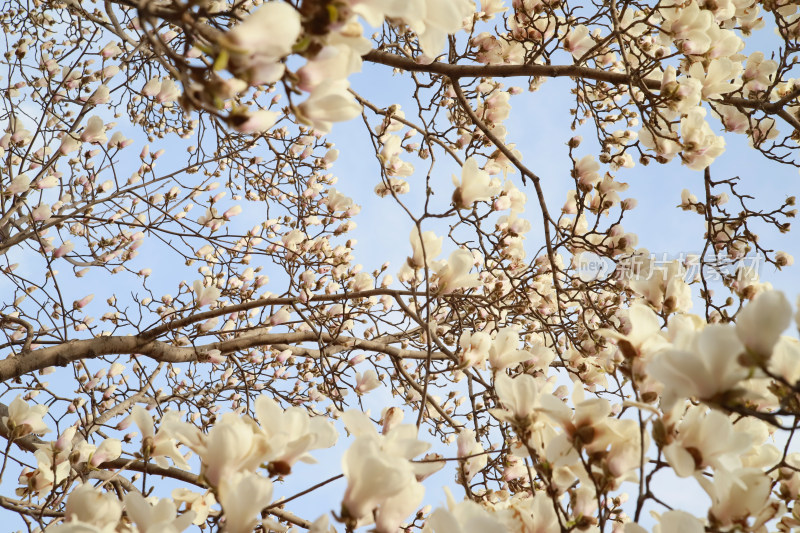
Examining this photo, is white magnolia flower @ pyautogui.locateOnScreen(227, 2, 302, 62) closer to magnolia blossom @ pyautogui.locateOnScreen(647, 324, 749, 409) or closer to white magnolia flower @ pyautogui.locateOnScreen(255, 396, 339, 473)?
white magnolia flower @ pyautogui.locateOnScreen(255, 396, 339, 473)

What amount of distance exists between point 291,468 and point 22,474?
4.17 feet

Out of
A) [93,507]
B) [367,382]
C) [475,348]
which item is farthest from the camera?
[367,382]

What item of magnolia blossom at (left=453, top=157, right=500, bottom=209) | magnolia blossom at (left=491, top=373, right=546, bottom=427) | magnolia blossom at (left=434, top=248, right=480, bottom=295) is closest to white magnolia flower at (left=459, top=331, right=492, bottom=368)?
magnolia blossom at (left=434, top=248, right=480, bottom=295)

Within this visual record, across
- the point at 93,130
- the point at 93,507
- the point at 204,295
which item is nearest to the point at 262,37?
the point at 93,507

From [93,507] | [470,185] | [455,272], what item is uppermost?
[470,185]

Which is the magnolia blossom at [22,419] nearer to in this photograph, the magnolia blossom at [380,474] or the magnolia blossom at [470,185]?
the magnolia blossom at [380,474]

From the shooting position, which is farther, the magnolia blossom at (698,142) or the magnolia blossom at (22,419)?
the magnolia blossom at (698,142)

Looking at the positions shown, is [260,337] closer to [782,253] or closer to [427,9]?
[427,9]

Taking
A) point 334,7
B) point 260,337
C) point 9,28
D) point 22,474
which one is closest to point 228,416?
point 334,7

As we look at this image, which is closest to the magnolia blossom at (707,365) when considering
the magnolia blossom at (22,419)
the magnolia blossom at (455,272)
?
the magnolia blossom at (455,272)

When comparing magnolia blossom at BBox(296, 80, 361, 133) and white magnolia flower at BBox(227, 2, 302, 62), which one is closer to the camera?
white magnolia flower at BBox(227, 2, 302, 62)

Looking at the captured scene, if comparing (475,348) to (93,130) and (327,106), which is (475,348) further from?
(93,130)

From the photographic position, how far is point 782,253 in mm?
2152

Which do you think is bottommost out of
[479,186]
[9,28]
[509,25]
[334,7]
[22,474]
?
[22,474]
